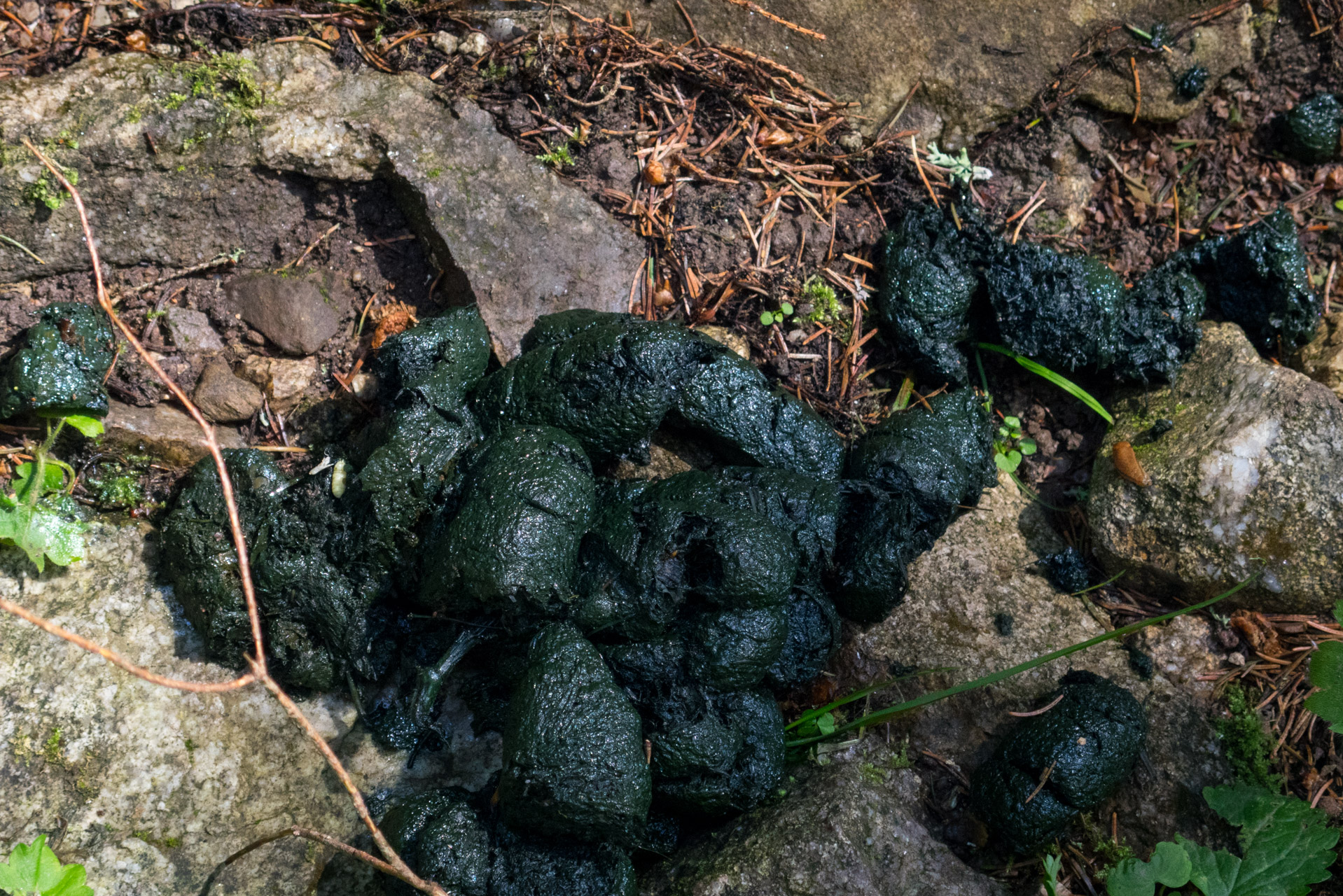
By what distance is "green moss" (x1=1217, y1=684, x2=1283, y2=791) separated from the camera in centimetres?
314

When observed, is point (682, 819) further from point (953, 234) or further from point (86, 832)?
point (953, 234)

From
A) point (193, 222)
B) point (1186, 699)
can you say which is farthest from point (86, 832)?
point (1186, 699)

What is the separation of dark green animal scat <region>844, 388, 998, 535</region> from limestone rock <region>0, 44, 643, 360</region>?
126 centimetres

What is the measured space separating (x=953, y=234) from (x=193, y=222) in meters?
3.24

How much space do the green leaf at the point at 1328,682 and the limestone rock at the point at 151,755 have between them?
9.32 ft

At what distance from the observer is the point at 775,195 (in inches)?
154

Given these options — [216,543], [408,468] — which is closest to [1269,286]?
[408,468]

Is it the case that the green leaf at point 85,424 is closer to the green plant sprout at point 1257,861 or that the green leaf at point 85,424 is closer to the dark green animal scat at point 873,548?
the dark green animal scat at point 873,548

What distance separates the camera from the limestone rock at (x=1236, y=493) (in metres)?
3.31

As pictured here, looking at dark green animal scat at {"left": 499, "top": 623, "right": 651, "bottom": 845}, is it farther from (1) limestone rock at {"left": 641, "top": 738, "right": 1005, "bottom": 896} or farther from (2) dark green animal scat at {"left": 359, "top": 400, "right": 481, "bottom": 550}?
(2) dark green animal scat at {"left": 359, "top": 400, "right": 481, "bottom": 550}

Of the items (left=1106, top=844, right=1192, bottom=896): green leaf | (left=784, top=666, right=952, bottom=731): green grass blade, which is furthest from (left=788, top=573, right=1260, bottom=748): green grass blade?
(left=1106, top=844, right=1192, bottom=896): green leaf

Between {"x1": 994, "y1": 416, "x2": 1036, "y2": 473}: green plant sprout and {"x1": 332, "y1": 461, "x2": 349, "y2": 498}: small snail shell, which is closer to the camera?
{"x1": 332, "y1": 461, "x2": 349, "y2": 498}: small snail shell

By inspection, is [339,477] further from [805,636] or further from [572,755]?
[805,636]

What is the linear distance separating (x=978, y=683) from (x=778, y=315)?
5.69 ft
